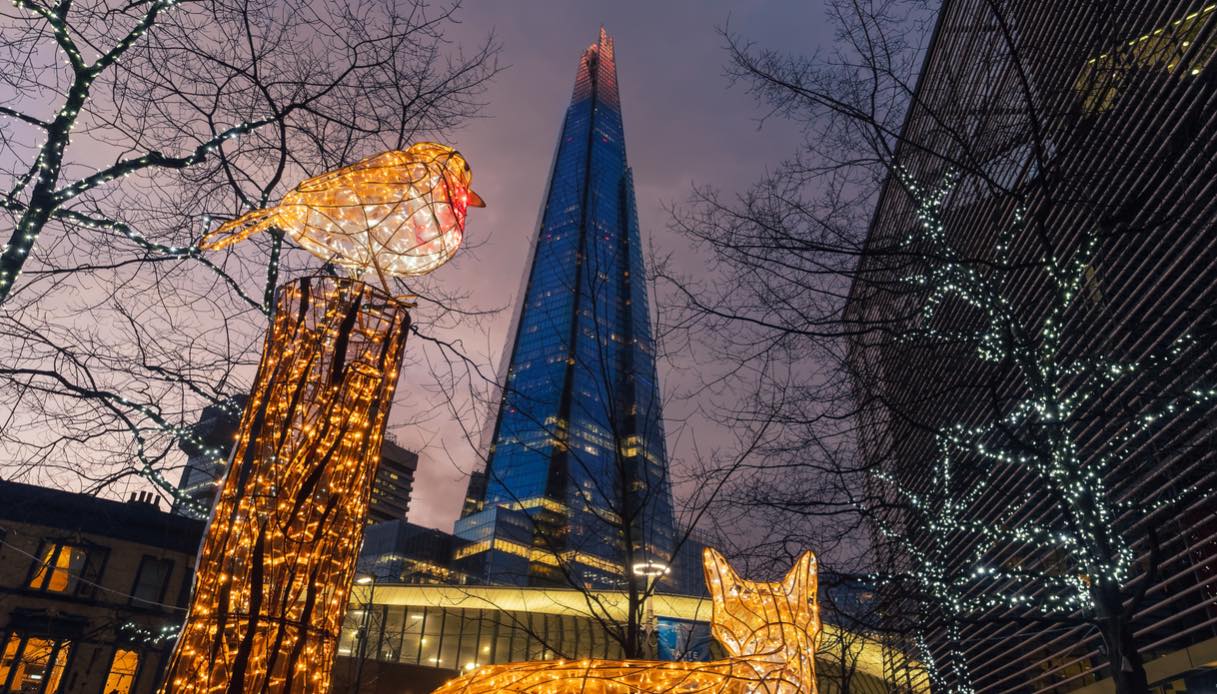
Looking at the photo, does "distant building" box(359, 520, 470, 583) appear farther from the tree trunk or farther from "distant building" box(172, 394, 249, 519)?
the tree trunk

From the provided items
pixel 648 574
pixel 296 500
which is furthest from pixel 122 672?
pixel 296 500

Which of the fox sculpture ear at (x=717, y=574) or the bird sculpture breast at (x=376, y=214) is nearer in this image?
the bird sculpture breast at (x=376, y=214)

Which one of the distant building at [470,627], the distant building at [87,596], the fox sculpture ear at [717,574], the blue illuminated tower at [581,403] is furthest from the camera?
the distant building at [470,627]

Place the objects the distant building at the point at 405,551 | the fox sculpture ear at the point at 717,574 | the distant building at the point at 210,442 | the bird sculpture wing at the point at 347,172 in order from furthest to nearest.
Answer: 1. the distant building at the point at 405,551
2. the distant building at the point at 210,442
3. the fox sculpture ear at the point at 717,574
4. the bird sculpture wing at the point at 347,172

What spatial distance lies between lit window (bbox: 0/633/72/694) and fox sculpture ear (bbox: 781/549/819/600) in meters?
25.5

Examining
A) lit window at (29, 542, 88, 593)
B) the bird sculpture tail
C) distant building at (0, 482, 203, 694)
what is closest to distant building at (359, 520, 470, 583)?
distant building at (0, 482, 203, 694)

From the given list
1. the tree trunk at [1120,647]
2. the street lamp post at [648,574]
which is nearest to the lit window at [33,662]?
the street lamp post at [648,574]

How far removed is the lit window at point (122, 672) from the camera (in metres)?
21.7

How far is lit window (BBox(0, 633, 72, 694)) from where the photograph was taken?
2064 cm

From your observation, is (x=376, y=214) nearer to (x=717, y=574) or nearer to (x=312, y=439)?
(x=312, y=439)

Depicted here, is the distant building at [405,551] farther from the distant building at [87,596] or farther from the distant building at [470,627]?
the distant building at [87,596]

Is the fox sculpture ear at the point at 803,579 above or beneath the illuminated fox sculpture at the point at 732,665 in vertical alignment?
above

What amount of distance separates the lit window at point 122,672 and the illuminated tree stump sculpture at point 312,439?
80.8ft

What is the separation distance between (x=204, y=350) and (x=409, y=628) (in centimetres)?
3077
